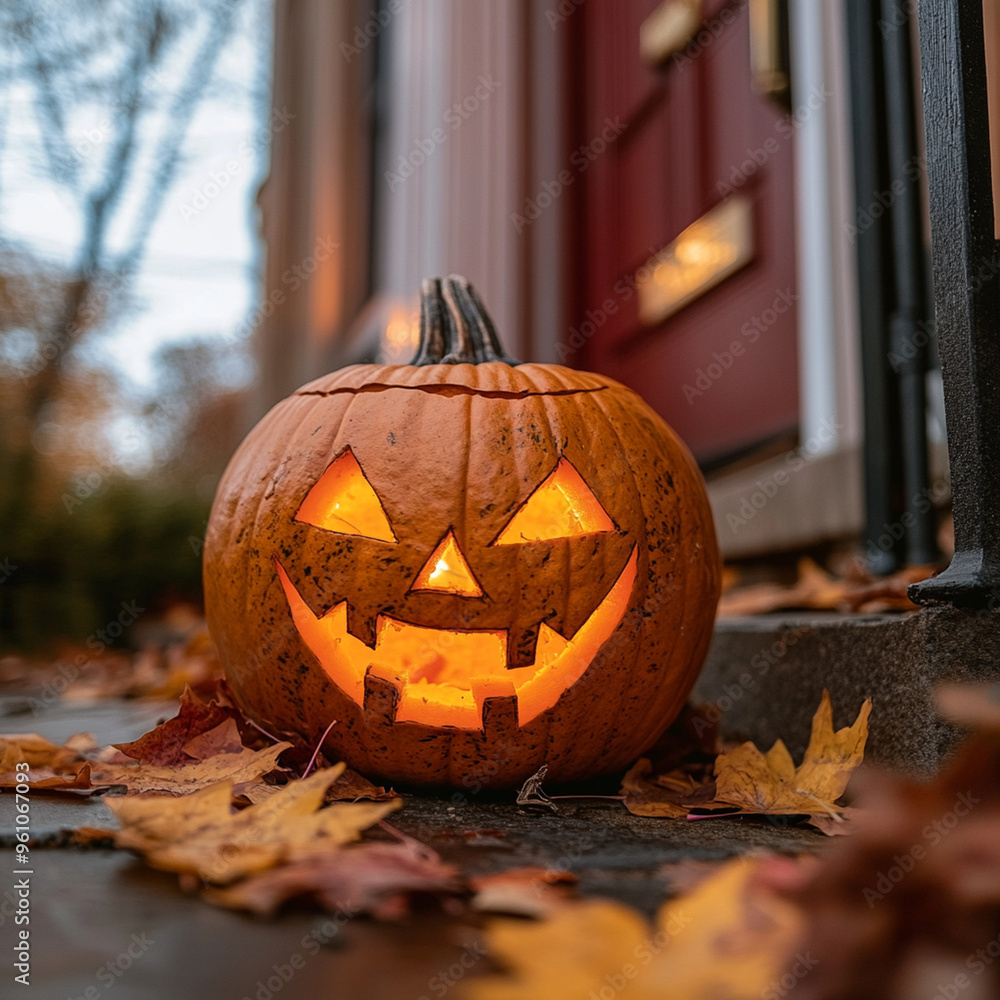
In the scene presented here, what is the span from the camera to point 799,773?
3.49 feet

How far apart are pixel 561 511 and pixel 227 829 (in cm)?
56

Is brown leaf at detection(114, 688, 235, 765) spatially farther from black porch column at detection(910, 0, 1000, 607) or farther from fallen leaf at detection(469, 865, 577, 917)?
black porch column at detection(910, 0, 1000, 607)

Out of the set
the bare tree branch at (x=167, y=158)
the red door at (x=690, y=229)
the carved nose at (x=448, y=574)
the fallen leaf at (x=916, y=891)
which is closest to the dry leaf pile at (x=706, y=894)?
the fallen leaf at (x=916, y=891)

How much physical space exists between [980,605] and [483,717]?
56 cm

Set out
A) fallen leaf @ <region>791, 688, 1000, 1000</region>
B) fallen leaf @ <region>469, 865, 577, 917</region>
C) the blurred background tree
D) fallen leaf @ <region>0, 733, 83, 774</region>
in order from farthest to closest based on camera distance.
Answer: the blurred background tree → fallen leaf @ <region>0, 733, 83, 774</region> → fallen leaf @ <region>469, 865, 577, 917</region> → fallen leaf @ <region>791, 688, 1000, 1000</region>

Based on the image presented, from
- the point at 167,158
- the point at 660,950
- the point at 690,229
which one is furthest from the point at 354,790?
the point at 167,158

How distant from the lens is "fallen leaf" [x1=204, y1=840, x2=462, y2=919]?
631 millimetres

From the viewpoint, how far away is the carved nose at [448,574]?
1059 mm

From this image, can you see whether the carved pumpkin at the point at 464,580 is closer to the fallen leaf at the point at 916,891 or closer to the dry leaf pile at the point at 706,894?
the dry leaf pile at the point at 706,894

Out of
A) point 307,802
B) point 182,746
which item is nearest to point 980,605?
point 307,802

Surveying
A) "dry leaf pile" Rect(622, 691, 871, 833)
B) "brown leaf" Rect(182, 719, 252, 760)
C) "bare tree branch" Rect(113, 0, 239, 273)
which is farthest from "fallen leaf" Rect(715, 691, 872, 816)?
"bare tree branch" Rect(113, 0, 239, 273)

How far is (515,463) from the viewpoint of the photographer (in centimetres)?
109

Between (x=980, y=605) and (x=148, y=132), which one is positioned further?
(x=148, y=132)

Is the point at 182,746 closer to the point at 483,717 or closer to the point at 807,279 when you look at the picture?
the point at 483,717
